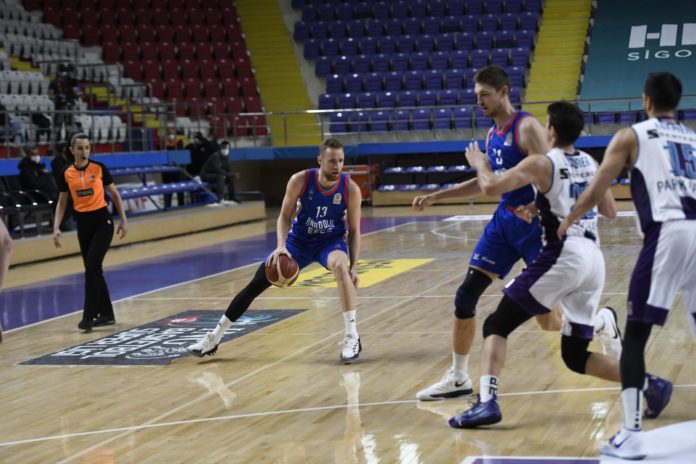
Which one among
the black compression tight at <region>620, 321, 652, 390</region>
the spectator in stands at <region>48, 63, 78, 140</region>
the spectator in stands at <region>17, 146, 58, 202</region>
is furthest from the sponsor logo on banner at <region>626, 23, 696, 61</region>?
the black compression tight at <region>620, 321, 652, 390</region>

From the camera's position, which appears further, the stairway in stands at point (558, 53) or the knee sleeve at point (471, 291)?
the stairway in stands at point (558, 53)

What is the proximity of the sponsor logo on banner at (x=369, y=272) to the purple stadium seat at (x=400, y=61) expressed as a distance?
1428cm

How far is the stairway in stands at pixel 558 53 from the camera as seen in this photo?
86.0 ft

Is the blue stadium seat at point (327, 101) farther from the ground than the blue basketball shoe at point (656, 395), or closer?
farther from the ground

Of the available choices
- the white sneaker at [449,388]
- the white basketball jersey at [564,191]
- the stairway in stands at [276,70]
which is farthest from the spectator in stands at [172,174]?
the white basketball jersey at [564,191]

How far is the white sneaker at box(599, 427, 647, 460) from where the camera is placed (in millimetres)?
4543

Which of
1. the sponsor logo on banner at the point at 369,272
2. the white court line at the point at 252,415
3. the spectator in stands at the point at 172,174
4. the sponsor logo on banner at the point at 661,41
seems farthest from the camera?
the sponsor logo on banner at the point at 661,41

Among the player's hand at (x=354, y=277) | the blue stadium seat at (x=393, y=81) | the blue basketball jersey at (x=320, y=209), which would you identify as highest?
the blue stadium seat at (x=393, y=81)

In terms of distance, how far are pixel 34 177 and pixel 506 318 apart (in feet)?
39.5

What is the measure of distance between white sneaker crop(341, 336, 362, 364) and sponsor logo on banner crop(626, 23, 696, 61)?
71.1ft

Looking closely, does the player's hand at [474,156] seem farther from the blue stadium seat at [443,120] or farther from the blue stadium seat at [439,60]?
the blue stadium seat at [439,60]

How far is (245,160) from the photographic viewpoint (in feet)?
83.0

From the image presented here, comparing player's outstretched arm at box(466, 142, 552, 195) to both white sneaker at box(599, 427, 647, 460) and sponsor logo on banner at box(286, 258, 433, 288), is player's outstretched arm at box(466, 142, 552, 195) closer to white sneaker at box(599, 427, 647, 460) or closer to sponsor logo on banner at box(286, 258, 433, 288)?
white sneaker at box(599, 427, 647, 460)

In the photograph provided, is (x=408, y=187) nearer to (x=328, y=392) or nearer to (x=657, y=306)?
(x=328, y=392)
